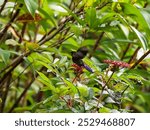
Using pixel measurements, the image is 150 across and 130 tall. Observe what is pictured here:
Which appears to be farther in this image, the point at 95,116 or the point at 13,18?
the point at 13,18

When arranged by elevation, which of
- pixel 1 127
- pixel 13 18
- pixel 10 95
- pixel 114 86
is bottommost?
pixel 10 95

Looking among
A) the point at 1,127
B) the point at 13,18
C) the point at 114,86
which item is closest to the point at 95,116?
the point at 114,86

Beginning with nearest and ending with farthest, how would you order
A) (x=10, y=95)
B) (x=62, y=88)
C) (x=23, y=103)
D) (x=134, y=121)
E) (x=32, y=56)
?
(x=62, y=88)
(x=134, y=121)
(x=32, y=56)
(x=23, y=103)
(x=10, y=95)

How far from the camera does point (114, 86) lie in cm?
110

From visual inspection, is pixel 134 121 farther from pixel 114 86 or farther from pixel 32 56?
pixel 32 56

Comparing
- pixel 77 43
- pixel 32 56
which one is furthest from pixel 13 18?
pixel 77 43

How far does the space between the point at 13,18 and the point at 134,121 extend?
49 cm

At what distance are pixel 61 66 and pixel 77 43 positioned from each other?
1.26 ft

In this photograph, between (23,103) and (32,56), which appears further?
(23,103)

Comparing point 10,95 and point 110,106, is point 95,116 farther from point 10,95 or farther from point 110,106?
point 10,95

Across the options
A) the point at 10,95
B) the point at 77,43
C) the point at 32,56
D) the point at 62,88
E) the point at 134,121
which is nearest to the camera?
the point at 62,88

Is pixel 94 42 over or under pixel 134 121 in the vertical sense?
over

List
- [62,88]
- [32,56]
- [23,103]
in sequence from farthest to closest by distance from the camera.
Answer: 1. [23,103]
2. [32,56]
3. [62,88]

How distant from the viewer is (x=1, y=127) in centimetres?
117
